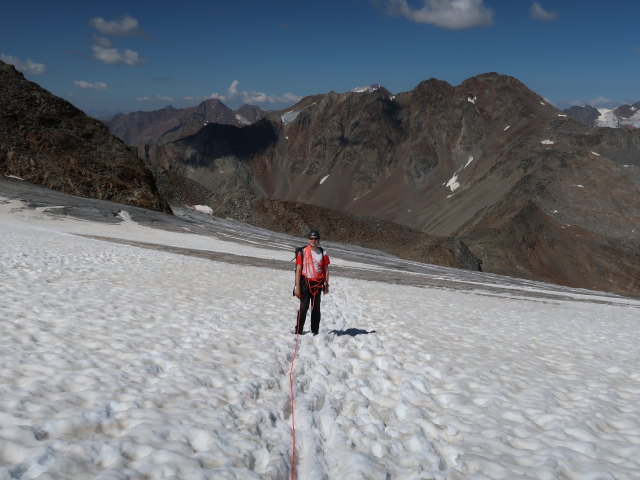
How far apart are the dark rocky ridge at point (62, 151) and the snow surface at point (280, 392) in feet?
157

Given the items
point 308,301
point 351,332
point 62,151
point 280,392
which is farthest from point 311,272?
point 62,151

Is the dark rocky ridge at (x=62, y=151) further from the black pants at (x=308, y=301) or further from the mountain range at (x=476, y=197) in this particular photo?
the black pants at (x=308, y=301)

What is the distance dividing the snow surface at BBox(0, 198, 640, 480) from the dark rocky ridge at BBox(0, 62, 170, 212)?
47903 mm

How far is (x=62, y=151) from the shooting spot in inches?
2514

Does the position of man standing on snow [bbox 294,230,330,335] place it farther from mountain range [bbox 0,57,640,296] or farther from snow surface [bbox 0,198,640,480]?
mountain range [bbox 0,57,640,296]

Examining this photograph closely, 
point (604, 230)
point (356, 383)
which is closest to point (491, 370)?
point (356, 383)

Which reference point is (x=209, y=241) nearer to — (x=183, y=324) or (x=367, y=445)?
(x=183, y=324)

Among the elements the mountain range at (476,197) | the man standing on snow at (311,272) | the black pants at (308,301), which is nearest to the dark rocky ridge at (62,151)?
the mountain range at (476,197)

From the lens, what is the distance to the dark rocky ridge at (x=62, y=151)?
56656 millimetres

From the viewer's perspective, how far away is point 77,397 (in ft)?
20.1

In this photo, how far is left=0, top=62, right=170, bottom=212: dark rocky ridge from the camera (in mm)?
56656

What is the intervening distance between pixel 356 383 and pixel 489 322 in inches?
363

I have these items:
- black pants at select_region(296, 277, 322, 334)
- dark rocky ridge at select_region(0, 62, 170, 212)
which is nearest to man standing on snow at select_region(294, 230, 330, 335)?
black pants at select_region(296, 277, 322, 334)

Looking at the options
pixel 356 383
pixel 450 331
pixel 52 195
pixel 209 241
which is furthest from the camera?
pixel 52 195
